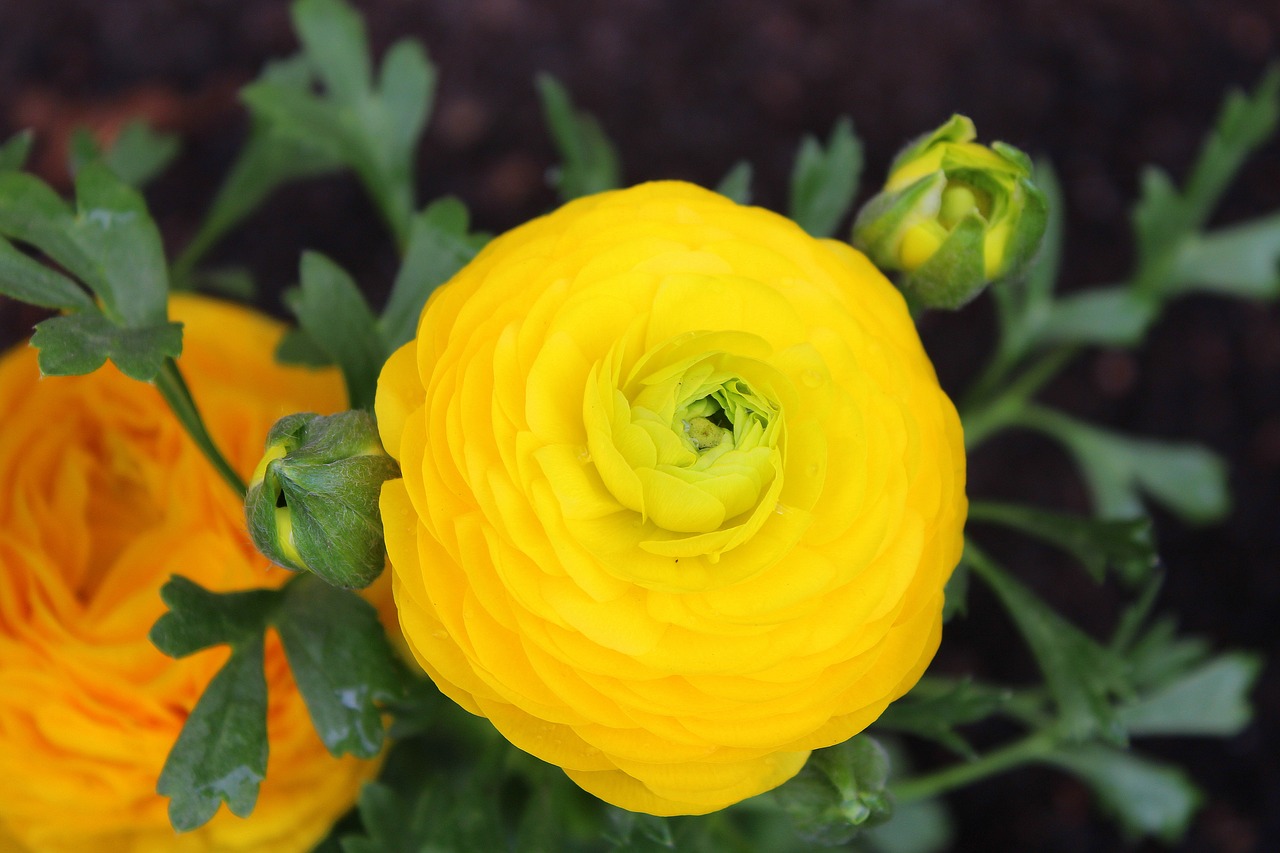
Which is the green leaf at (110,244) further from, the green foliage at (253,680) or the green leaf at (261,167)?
the green leaf at (261,167)

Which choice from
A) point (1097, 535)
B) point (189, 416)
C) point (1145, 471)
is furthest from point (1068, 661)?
point (189, 416)

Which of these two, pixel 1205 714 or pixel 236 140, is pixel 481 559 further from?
pixel 236 140

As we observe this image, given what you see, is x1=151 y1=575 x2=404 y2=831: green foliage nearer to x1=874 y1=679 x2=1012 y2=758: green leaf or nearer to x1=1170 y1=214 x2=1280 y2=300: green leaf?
x1=874 y1=679 x2=1012 y2=758: green leaf

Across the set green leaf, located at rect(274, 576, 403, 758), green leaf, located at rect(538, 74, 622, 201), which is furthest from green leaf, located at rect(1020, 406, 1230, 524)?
green leaf, located at rect(274, 576, 403, 758)

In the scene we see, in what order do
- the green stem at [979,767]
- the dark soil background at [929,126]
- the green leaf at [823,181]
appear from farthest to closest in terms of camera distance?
the dark soil background at [929,126], the green stem at [979,767], the green leaf at [823,181]

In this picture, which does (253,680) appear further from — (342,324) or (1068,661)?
(1068,661)

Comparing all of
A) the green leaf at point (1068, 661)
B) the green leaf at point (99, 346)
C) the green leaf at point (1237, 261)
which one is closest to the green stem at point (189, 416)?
the green leaf at point (99, 346)

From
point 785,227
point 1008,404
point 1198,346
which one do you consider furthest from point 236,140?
point 1198,346
